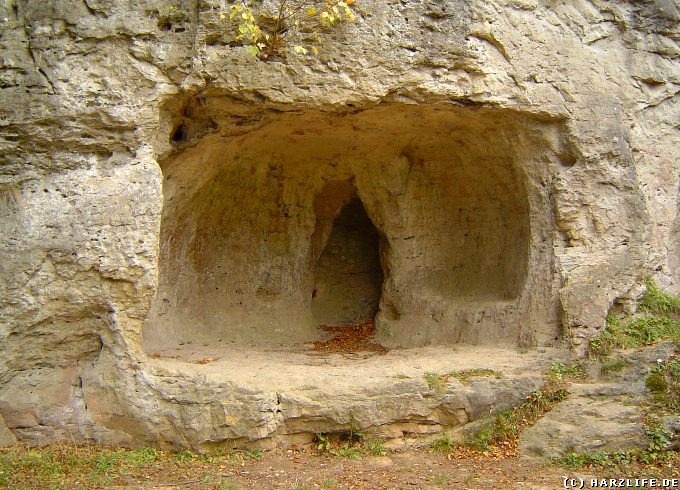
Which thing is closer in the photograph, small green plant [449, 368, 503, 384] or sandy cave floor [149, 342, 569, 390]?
sandy cave floor [149, 342, 569, 390]

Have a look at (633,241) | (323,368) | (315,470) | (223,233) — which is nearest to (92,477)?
(315,470)

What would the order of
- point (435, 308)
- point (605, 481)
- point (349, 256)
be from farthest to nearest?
point (349, 256) < point (435, 308) < point (605, 481)

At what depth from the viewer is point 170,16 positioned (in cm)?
597

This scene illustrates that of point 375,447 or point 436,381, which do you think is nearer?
point 375,447

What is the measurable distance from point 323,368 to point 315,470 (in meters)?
1.14

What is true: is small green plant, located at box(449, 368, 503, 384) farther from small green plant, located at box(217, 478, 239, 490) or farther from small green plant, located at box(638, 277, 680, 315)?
small green plant, located at box(217, 478, 239, 490)

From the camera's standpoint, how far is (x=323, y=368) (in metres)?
6.36

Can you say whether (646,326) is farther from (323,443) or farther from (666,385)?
(323,443)

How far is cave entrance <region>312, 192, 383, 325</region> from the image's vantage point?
9.54 meters

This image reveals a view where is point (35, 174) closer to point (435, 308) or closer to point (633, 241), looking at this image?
point (435, 308)

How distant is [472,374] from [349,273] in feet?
12.9

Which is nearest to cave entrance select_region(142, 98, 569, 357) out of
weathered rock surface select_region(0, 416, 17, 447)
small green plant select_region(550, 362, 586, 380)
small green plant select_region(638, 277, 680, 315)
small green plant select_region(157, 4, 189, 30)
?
small green plant select_region(550, 362, 586, 380)

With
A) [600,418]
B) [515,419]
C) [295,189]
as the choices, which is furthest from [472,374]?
[295,189]

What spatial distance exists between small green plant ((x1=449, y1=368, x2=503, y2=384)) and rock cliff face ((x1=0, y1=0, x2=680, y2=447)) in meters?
0.24
